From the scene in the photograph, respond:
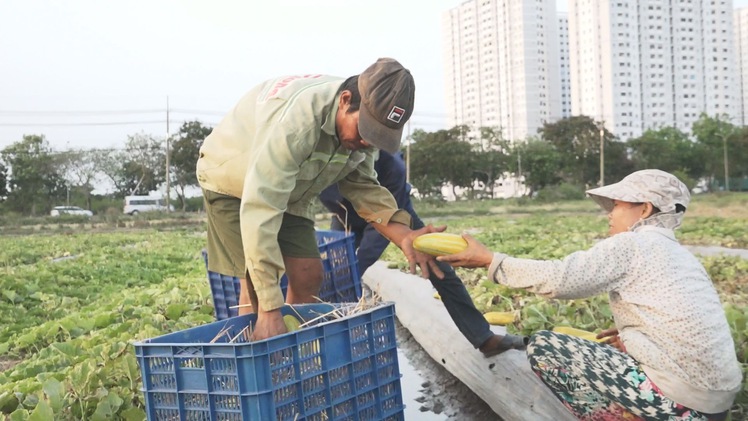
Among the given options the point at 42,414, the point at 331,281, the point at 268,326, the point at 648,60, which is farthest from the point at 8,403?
the point at 648,60

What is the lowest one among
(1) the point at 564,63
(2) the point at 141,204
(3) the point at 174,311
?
(2) the point at 141,204

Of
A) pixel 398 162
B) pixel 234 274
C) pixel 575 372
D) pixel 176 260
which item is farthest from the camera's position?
pixel 176 260

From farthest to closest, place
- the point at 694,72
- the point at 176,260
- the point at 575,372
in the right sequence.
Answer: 1. the point at 694,72
2. the point at 176,260
3. the point at 575,372

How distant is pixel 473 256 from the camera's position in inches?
106

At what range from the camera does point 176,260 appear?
540 inches

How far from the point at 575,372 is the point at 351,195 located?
1.42m

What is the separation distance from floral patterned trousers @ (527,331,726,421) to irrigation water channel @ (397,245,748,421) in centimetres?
98

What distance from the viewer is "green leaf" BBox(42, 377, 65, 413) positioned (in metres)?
2.93

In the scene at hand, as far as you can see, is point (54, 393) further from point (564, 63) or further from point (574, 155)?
point (564, 63)

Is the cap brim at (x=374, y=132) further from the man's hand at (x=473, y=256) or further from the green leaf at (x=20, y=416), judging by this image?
the green leaf at (x=20, y=416)

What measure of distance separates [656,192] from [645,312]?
0.43 meters

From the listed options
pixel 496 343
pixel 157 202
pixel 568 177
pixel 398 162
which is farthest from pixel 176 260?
pixel 568 177

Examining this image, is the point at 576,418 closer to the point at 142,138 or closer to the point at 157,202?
the point at 157,202

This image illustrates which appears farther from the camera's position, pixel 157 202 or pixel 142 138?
pixel 142 138
